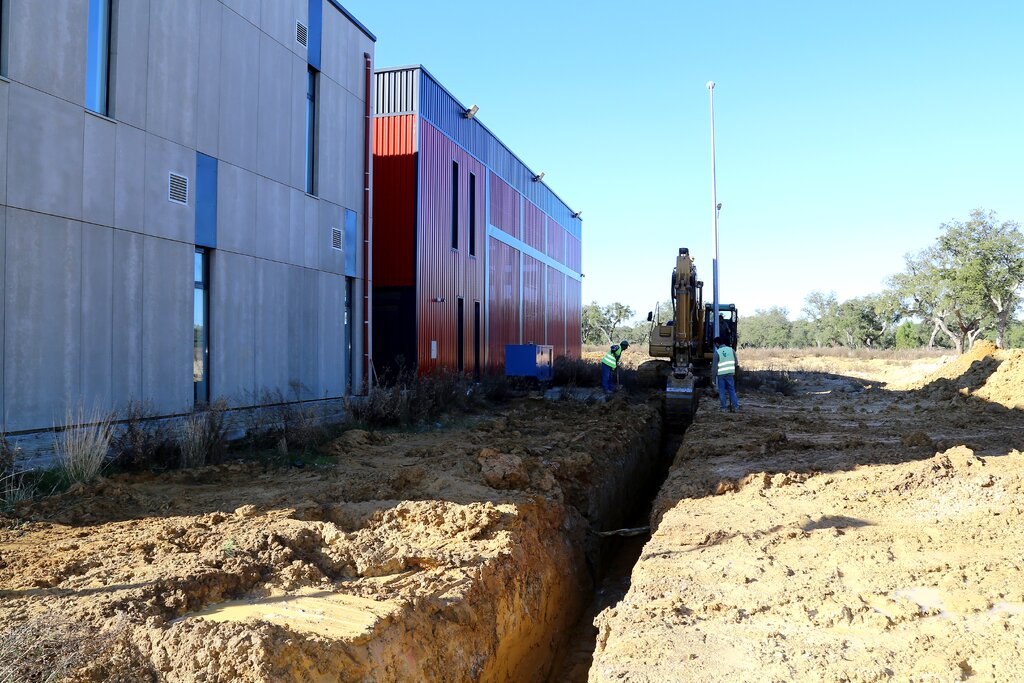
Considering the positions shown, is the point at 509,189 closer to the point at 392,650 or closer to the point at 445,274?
the point at 445,274

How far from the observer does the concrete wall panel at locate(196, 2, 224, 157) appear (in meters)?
11.3

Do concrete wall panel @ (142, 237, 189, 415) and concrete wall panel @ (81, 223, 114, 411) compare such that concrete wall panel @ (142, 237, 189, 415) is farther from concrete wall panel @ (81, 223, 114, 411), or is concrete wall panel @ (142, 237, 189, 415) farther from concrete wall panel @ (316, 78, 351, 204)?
concrete wall panel @ (316, 78, 351, 204)

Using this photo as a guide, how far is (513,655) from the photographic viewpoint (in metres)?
5.94

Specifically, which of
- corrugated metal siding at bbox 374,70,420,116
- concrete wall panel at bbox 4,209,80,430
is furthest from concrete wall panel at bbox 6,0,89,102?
corrugated metal siding at bbox 374,70,420,116

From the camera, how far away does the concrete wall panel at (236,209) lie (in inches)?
459

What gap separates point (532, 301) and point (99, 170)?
20422 millimetres

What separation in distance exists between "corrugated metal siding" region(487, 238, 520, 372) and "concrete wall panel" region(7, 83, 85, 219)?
1511cm

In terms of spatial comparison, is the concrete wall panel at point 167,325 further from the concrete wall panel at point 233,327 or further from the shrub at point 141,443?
the shrub at point 141,443

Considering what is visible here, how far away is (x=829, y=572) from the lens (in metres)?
5.29

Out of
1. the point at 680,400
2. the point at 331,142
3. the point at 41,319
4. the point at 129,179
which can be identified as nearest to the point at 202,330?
the point at 129,179

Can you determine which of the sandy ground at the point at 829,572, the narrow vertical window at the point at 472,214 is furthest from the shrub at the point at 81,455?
the narrow vertical window at the point at 472,214

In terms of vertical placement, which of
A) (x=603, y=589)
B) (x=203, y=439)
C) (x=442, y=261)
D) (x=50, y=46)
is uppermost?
(x=50, y=46)

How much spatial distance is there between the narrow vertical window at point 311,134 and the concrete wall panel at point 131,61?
416 centimetres

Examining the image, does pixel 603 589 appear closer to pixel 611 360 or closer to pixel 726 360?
pixel 726 360
